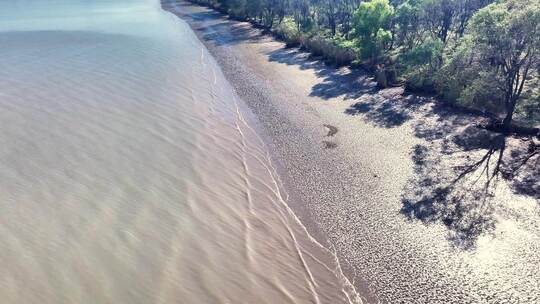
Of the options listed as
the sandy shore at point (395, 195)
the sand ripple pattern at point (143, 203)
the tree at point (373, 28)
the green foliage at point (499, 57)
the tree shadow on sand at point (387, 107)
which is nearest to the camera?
the sand ripple pattern at point (143, 203)

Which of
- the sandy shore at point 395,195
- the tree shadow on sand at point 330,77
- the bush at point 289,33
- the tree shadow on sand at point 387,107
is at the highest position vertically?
the bush at point 289,33

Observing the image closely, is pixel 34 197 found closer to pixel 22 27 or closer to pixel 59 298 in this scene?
pixel 59 298

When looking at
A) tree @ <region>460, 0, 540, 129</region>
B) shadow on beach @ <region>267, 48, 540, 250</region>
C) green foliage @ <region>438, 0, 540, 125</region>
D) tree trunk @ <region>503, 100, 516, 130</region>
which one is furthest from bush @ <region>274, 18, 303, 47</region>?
tree trunk @ <region>503, 100, 516, 130</region>

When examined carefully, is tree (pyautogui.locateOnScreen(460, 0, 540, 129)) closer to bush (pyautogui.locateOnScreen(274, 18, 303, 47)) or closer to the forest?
the forest

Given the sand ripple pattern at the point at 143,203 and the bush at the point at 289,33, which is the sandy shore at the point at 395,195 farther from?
the bush at the point at 289,33

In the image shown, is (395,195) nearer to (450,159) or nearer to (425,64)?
(450,159)

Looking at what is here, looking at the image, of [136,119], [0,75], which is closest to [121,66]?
[0,75]

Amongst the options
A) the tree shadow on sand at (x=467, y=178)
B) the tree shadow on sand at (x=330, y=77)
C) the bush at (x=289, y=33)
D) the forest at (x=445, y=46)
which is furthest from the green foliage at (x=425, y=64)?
the bush at (x=289, y=33)
